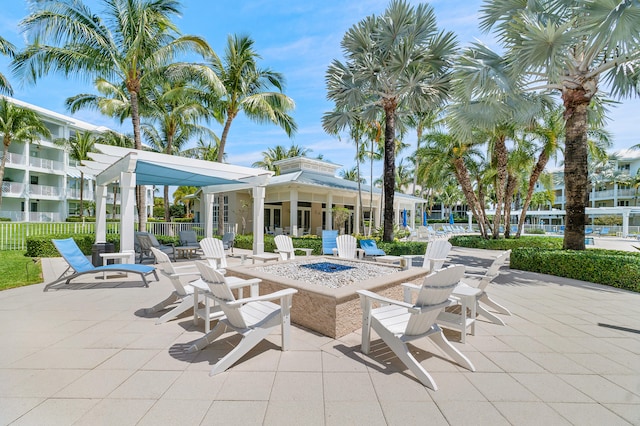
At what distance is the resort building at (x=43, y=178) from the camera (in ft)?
76.6

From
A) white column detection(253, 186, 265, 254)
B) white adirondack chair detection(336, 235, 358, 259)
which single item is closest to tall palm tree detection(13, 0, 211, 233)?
white column detection(253, 186, 265, 254)

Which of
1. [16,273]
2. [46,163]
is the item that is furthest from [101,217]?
[46,163]

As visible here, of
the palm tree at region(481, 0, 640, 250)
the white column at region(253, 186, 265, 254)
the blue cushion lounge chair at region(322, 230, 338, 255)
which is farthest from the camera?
the white column at region(253, 186, 265, 254)

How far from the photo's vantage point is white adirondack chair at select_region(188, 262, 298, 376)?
2900mm

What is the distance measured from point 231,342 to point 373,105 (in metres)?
10.3

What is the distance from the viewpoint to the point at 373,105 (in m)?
11.4

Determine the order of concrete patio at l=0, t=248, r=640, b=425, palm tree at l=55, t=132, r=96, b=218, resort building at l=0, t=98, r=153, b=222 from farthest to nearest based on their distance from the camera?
palm tree at l=55, t=132, r=96, b=218, resort building at l=0, t=98, r=153, b=222, concrete patio at l=0, t=248, r=640, b=425

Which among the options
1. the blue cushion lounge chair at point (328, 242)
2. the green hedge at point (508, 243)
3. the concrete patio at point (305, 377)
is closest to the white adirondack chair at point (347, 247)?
the blue cushion lounge chair at point (328, 242)

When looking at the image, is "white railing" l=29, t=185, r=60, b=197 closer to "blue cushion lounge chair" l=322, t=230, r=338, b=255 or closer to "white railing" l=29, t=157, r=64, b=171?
"white railing" l=29, t=157, r=64, b=171

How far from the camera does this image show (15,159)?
912 inches

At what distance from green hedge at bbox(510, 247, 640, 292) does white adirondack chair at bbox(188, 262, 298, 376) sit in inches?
318

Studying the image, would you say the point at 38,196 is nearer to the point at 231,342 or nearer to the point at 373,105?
the point at 373,105

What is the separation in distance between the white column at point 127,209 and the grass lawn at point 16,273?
186cm

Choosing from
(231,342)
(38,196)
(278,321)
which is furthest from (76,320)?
(38,196)
